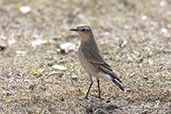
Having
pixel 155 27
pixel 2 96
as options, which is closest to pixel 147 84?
pixel 2 96

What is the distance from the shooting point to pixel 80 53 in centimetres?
605

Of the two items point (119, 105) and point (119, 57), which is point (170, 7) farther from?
point (119, 105)

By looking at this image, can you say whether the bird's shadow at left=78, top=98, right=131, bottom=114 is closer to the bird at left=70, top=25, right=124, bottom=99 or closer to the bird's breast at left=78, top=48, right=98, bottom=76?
the bird at left=70, top=25, right=124, bottom=99

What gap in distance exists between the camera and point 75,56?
7770 millimetres

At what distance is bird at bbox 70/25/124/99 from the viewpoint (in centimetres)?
581

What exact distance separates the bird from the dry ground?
1.39ft

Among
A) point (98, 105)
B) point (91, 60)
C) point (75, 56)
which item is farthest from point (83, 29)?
point (75, 56)

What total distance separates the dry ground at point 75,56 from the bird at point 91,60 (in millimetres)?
423

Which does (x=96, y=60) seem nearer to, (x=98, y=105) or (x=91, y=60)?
(x=91, y=60)

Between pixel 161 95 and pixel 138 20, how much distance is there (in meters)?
4.59

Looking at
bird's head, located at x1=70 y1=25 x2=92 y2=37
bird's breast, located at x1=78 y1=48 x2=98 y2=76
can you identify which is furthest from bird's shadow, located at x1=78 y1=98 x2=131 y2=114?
bird's head, located at x1=70 y1=25 x2=92 y2=37

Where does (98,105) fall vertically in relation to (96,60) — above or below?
below

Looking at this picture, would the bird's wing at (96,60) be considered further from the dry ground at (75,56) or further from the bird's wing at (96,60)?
the dry ground at (75,56)

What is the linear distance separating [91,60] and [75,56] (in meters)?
1.86
